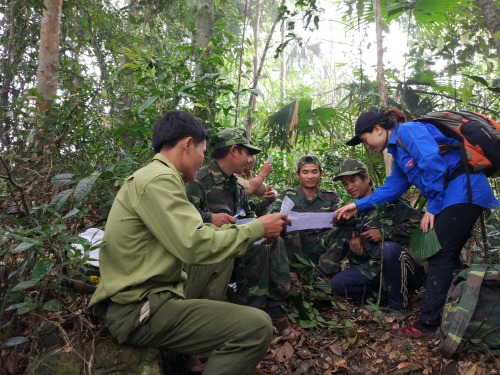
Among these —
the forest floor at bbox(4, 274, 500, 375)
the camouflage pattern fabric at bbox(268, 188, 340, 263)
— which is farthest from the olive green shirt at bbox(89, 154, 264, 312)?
the camouflage pattern fabric at bbox(268, 188, 340, 263)

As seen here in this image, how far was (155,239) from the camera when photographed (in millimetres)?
A: 2305

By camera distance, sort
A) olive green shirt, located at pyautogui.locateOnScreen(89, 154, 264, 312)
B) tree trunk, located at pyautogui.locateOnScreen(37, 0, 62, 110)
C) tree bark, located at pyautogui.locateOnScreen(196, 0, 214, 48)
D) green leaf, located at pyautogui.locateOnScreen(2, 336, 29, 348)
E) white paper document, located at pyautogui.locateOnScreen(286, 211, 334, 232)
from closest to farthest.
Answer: olive green shirt, located at pyautogui.locateOnScreen(89, 154, 264, 312), green leaf, located at pyautogui.locateOnScreen(2, 336, 29, 348), white paper document, located at pyautogui.locateOnScreen(286, 211, 334, 232), tree trunk, located at pyautogui.locateOnScreen(37, 0, 62, 110), tree bark, located at pyautogui.locateOnScreen(196, 0, 214, 48)

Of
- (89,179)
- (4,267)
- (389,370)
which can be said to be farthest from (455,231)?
(4,267)

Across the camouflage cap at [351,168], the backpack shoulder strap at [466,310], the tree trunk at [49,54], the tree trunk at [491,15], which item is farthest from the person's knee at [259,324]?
the tree trunk at [491,15]

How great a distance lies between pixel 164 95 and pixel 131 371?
2493mm

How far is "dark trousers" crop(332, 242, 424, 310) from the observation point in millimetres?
3840

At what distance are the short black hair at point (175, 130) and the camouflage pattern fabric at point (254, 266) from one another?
0.99m

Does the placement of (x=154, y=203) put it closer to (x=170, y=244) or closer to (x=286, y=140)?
(x=170, y=244)

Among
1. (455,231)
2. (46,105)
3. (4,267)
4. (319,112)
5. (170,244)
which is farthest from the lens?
(319,112)

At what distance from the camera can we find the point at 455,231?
3.09 meters

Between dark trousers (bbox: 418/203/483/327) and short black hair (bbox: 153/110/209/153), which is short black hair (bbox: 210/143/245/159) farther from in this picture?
dark trousers (bbox: 418/203/483/327)

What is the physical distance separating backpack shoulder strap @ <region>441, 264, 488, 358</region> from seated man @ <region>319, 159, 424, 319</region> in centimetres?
91

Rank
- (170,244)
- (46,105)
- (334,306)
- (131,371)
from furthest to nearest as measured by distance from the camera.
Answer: (46,105) → (334,306) → (131,371) → (170,244)

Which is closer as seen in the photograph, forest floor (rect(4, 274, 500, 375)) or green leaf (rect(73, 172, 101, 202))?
forest floor (rect(4, 274, 500, 375))
